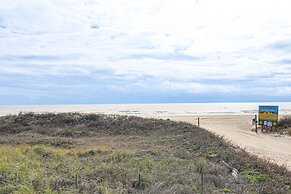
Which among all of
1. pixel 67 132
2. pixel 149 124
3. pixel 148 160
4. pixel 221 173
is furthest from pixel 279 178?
pixel 67 132

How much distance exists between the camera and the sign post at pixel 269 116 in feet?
70.7

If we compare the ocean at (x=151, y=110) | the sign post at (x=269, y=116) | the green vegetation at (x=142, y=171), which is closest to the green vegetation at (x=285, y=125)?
the sign post at (x=269, y=116)

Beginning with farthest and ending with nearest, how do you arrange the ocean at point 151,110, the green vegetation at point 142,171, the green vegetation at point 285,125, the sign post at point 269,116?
the ocean at point 151,110
the sign post at point 269,116
the green vegetation at point 285,125
the green vegetation at point 142,171

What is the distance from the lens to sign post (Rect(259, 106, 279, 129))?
70.7 feet

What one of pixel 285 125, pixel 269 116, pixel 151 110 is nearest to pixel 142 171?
pixel 269 116

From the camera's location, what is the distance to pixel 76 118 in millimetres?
23172

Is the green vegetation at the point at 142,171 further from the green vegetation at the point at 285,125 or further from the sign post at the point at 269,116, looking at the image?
the sign post at the point at 269,116

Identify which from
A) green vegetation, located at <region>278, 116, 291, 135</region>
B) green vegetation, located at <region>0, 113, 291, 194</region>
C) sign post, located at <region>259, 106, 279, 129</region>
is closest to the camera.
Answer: green vegetation, located at <region>0, 113, 291, 194</region>

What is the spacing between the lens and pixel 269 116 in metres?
22.0

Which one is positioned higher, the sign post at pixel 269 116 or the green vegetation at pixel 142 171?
the sign post at pixel 269 116

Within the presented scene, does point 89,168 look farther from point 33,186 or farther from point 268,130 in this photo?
point 268,130

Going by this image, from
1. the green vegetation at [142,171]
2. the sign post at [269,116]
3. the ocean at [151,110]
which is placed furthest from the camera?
the ocean at [151,110]

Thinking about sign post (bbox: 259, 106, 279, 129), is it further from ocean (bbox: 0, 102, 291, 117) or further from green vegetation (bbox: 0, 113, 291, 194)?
ocean (bbox: 0, 102, 291, 117)

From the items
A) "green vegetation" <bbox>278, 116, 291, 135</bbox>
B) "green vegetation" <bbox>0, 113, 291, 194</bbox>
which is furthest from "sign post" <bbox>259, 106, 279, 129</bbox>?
"green vegetation" <bbox>0, 113, 291, 194</bbox>
